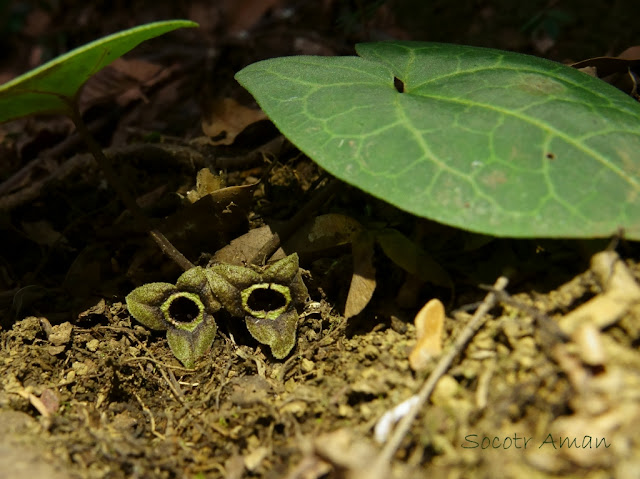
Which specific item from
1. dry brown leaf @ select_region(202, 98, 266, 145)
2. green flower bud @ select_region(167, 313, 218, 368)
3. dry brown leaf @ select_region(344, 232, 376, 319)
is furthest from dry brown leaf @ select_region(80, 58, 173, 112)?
dry brown leaf @ select_region(344, 232, 376, 319)

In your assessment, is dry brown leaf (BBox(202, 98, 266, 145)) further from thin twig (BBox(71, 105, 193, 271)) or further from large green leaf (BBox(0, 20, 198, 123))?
large green leaf (BBox(0, 20, 198, 123))

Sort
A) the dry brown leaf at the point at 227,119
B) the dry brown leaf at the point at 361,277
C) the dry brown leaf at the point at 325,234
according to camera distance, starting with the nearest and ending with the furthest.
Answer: the dry brown leaf at the point at 361,277 < the dry brown leaf at the point at 325,234 < the dry brown leaf at the point at 227,119

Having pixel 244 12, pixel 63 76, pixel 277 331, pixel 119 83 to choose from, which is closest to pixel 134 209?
pixel 63 76

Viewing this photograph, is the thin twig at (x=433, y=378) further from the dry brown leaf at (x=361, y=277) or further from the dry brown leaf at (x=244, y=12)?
the dry brown leaf at (x=244, y=12)

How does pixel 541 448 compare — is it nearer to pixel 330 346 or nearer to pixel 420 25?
pixel 330 346

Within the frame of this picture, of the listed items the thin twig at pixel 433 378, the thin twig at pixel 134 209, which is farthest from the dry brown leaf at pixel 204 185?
the thin twig at pixel 433 378
